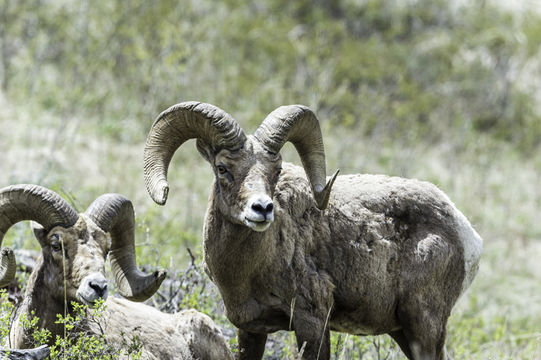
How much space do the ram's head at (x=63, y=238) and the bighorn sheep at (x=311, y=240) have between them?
56cm

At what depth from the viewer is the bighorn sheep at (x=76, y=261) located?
20.9 feet

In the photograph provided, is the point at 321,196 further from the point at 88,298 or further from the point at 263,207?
the point at 88,298

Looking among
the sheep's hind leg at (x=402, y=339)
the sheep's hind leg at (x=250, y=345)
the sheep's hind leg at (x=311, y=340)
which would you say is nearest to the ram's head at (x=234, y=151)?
the sheep's hind leg at (x=311, y=340)

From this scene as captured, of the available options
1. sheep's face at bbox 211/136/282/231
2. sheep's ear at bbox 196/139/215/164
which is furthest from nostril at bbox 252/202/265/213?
sheep's ear at bbox 196/139/215/164

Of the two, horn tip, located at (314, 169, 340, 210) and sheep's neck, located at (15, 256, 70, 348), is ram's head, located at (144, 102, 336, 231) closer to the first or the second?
horn tip, located at (314, 169, 340, 210)

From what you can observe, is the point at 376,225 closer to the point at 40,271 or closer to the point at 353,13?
the point at 40,271

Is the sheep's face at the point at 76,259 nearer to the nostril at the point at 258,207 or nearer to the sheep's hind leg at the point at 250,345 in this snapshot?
the nostril at the point at 258,207

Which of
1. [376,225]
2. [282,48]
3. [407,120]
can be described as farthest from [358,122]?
[376,225]

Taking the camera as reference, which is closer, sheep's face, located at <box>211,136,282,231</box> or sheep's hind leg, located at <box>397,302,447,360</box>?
sheep's face, located at <box>211,136,282,231</box>

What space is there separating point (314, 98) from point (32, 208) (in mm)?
7378

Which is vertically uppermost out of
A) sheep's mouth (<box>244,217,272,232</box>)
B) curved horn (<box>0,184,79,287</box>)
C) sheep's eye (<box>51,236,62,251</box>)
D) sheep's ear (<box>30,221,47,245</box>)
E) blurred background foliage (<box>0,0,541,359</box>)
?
blurred background foliage (<box>0,0,541,359</box>)

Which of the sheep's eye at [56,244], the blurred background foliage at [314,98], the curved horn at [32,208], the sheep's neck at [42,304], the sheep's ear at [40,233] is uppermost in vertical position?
the blurred background foliage at [314,98]

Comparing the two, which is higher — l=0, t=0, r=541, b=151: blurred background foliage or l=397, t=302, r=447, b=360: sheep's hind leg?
l=0, t=0, r=541, b=151: blurred background foliage

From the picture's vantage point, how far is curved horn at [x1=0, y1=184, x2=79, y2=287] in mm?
6461
